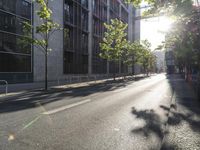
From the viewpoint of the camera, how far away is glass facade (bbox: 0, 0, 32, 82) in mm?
23922

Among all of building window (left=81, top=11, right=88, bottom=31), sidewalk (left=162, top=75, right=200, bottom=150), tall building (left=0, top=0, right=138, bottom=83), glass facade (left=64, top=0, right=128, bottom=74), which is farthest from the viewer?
building window (left=81, top=11, right=88, bottom=31)

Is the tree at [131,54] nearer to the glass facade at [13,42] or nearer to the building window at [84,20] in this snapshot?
the building window at [84,20]

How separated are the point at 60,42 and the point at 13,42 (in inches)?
365

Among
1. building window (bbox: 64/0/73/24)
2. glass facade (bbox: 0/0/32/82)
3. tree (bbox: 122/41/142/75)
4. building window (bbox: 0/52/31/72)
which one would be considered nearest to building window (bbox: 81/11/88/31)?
building window (bbox: 64/0/73/24)

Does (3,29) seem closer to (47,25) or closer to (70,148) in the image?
(47,25)

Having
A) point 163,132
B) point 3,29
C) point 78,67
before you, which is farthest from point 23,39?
point 78,67

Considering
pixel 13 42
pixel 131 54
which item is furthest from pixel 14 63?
pixel 131 54

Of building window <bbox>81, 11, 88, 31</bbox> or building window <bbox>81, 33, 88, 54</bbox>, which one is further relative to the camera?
building window <bbox>81, 33, 88, 54</bbox>

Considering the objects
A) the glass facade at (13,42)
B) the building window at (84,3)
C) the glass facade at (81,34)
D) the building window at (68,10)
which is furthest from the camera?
the building window at (84,3)

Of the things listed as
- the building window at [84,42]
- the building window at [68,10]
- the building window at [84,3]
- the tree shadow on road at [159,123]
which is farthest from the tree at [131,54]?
the tree shadow on road at [159,123]

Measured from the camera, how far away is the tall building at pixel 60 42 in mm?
24625

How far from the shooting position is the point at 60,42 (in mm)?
33875

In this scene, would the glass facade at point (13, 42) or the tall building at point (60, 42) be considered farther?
the tall building at point (60, 42)

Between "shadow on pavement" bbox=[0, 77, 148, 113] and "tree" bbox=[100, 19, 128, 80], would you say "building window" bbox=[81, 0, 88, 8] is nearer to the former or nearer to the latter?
"tree" bbox=[100, 19, 128, 80]
